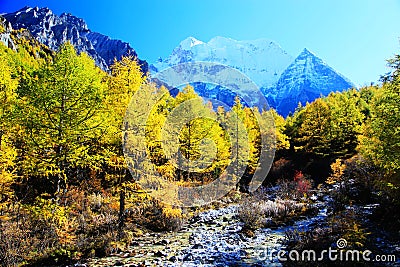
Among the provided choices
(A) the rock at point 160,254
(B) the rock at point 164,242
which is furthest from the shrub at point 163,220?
(A) the rock at point 160,254

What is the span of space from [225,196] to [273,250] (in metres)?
16.9

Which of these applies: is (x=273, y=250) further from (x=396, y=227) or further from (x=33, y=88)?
(x=33, y=88)

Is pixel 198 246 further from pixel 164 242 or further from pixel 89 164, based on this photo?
pixel 89 164

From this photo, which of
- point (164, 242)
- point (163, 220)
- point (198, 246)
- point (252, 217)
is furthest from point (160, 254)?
point (252, 217)

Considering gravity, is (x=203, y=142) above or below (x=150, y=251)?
above

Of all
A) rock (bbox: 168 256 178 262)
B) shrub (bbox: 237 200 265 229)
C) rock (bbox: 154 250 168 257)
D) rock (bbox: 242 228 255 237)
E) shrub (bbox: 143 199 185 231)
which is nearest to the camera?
rock (bbox: 168 256 178 262)

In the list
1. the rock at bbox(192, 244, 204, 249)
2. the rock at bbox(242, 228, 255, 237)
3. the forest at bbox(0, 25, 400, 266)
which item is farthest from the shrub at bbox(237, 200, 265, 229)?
the rock at bbox(192, 244, 204, 249)

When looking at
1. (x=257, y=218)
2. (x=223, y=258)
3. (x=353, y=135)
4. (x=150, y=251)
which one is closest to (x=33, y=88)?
(x=150, y=251)

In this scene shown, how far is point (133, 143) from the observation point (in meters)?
12.7

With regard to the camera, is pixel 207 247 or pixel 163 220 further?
pixel 163 220

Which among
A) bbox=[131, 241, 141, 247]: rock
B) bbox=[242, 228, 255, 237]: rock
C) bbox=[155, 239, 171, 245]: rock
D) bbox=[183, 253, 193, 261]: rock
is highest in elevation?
bbox=[242, 228, 255, 237]: rock

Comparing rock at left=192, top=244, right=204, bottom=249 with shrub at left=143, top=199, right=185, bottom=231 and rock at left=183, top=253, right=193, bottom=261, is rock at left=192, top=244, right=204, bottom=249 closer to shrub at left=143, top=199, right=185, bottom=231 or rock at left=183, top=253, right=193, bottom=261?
rock at left=183, top=253, right=193, bottom=261

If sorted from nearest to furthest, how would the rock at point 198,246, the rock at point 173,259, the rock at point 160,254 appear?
the rock at point 173,259 → the rock at point 160,254 → the rock at point 198,246

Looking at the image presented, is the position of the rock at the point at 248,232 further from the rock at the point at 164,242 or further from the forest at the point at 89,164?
the rock at the point at 164,242
